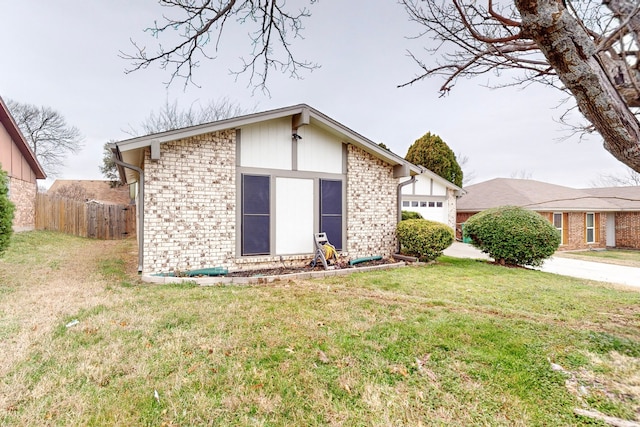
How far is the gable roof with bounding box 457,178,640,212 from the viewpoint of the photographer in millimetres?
16984

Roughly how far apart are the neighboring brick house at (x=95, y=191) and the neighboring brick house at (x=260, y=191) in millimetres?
21228

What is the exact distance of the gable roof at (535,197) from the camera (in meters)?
17.0

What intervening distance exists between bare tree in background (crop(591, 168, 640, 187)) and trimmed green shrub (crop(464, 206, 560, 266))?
3058 cm

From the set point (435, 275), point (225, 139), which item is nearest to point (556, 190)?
point (435, 275)

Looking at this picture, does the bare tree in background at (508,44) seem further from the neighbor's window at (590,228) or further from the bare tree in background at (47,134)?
the bare tree in background at (47,134)

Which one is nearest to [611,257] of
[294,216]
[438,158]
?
[438,158]

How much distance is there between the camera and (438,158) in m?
18.6

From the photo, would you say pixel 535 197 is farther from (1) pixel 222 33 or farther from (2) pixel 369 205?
(1) pixel 222 33

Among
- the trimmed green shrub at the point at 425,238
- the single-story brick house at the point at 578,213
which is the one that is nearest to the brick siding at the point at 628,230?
the single-story brick house at the point at 578,213

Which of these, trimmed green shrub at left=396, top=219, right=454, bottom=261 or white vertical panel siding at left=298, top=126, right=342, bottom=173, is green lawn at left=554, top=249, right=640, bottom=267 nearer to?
trimmed green shrub at left=396, top=219, right=454, bottom=261

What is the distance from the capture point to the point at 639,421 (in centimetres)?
221

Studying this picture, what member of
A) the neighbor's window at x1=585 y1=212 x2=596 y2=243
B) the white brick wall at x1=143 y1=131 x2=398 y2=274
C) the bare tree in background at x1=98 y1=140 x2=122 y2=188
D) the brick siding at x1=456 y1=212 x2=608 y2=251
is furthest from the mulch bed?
the bare tree in background at x1=98 y1=140 x2=122 y2=188

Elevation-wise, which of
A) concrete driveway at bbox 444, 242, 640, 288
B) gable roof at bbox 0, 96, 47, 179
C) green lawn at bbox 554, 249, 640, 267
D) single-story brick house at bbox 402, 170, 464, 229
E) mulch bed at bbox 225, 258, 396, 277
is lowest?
green lawn at bbox 554, 249, 640, 267

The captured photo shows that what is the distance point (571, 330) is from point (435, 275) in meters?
3.63
